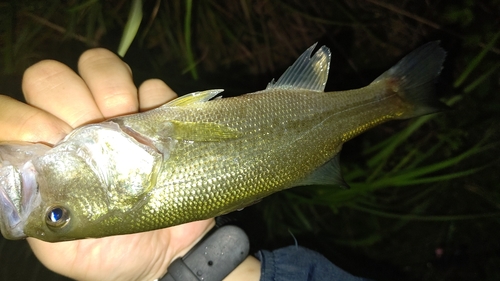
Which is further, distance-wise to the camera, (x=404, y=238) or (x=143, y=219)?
(x=404, y=238)

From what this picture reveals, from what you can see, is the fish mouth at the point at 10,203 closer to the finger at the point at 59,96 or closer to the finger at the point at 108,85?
the finger at the point at 59,96

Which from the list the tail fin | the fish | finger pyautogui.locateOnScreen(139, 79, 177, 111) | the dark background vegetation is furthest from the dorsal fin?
the dark background vegetation

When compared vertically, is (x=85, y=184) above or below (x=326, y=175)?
above

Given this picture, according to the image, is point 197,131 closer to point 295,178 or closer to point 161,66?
point 295,178

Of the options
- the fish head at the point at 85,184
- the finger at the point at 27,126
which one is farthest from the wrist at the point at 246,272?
the finger at the point at 27,126

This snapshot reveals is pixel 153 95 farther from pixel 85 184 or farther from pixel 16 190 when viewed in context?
pixel 16 190

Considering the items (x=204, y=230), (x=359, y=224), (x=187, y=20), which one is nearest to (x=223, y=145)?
(x=204, y=230)

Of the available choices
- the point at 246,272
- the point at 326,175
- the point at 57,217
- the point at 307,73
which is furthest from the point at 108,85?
the point at 246,272
